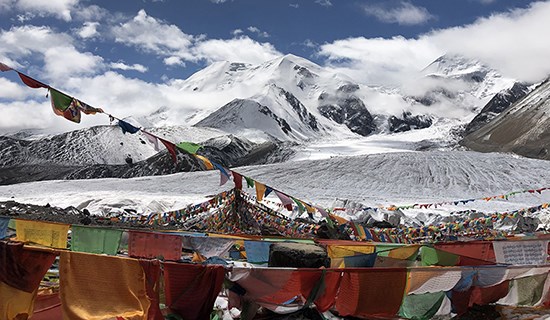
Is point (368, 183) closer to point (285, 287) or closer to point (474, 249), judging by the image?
point (474, 249)

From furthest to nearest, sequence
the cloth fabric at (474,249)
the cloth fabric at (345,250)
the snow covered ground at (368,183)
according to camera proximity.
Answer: the snow covered ground at (368,183)
the cloth fabric at (474,249)
the cloth fabric at (345,250)

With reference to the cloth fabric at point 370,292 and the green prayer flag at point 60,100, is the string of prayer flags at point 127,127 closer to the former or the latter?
the green prayer flag at point 60,100

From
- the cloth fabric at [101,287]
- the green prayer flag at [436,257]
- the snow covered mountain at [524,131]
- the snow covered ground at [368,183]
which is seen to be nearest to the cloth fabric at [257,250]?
the green prayer flag at [436,257]

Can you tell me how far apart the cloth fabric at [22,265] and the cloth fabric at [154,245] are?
10.2ft

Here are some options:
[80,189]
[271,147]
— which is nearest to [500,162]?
[80,189]

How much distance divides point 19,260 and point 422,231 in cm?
1445

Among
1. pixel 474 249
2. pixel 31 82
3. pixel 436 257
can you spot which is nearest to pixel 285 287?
pixel 436 257

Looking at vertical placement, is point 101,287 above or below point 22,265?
below

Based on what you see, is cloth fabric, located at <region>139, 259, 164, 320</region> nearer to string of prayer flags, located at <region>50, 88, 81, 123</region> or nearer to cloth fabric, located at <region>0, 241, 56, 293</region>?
cloth fabric, located at <region>0, 241, 56, 293</region>

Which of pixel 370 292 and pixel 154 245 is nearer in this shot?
pixel 370 292

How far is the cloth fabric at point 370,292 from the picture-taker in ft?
22.7

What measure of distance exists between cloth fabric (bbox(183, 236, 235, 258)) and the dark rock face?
7.74ft

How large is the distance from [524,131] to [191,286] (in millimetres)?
129896

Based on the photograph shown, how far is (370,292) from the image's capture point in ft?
23.0
